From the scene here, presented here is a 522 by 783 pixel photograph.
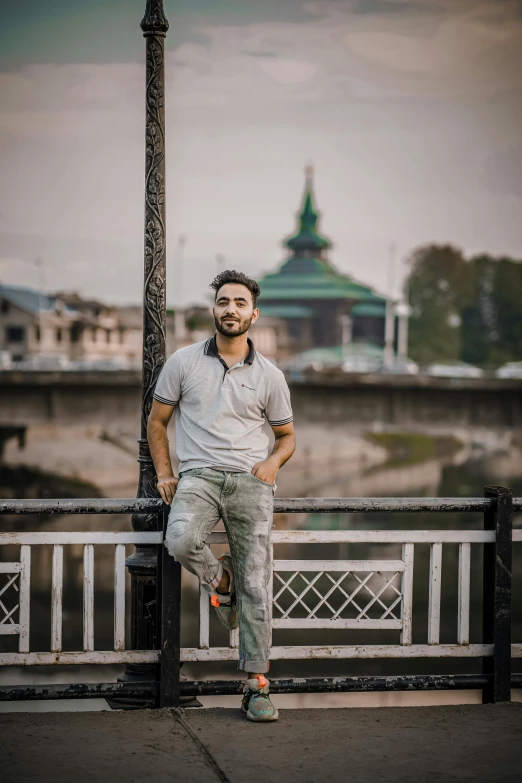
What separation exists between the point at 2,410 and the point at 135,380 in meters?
4.34

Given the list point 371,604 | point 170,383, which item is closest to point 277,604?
point 371,604

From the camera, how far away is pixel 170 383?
5066 millimetres

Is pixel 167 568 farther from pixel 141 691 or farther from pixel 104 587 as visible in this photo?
pixel 104 587

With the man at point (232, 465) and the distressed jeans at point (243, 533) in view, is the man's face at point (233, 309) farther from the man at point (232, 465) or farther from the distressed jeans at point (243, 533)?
the distressed jeans at point (243, 533)

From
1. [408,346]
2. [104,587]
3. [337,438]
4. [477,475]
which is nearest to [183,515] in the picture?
[104,587]

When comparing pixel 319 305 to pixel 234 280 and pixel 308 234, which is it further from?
pixel 234 280

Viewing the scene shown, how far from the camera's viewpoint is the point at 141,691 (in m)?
5.23

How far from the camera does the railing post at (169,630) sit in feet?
17.1

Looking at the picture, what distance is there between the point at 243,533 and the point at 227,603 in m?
0.38

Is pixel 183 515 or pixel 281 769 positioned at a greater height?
pixel 183 515

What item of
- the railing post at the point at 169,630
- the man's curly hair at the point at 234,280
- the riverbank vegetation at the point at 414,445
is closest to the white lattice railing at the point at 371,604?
the railing post at the point at 169,630

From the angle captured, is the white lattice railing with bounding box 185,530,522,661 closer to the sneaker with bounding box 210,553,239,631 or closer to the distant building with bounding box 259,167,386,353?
the sneaker with bounding box 210,553,239,631

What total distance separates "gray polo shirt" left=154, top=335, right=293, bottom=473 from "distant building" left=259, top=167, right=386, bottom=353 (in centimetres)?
11695

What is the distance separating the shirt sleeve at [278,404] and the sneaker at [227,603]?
726 mm
